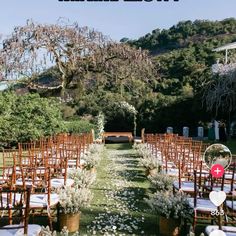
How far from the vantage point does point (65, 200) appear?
5.14 m

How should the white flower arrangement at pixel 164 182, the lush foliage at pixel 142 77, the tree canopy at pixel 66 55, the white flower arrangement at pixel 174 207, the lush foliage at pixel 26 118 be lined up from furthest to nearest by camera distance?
1. the lush foliage at pixel 142 77
2. the tree canopy at pixel 66 55
3. the lush foliage at pixel 26 118
4. the white flower arrangement at pixel 164 182
5. the white flower arrangement at pixel 174 207

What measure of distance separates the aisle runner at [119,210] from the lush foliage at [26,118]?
689 centimetres

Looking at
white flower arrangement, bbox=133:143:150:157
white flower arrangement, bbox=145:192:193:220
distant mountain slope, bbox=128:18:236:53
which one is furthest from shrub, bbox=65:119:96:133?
distant mountain slope, bbox=128:18:236:53

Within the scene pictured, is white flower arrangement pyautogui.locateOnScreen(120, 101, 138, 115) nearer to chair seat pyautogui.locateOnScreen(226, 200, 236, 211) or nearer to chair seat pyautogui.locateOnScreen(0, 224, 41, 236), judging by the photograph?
chair seat pyautogui.locateOnScreen(226, 200, 236, 211)

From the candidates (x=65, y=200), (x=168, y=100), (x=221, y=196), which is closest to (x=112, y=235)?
(x=65, y=200)

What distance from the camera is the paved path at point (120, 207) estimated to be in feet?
17.5

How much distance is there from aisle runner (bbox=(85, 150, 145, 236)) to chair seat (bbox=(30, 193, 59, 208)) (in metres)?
0.58

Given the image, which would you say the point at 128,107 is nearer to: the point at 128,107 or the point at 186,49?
the point at 128,107

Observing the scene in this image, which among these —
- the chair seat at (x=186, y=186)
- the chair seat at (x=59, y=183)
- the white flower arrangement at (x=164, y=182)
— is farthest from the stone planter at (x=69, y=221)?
the white flower arrangement at (x=164, y=182)

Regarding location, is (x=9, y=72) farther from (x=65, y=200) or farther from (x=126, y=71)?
(x=65, y=200)

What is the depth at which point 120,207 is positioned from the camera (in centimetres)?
647

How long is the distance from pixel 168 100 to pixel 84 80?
11210 mm

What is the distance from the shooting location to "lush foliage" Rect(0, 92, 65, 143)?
15.9 meters

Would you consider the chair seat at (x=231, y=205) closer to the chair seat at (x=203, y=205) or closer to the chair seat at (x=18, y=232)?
the chair seat at (x=203, y=205)
